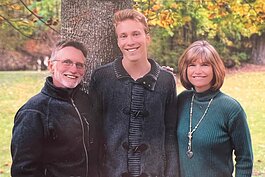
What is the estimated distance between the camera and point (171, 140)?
2969 mm

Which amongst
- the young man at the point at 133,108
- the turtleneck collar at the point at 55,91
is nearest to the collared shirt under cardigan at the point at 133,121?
the young man at the point at 133,108

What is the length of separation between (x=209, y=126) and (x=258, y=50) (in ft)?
74.0

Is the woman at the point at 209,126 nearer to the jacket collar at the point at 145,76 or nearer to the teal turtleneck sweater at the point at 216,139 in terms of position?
the teal turtleneck sweater at the point at 216,139

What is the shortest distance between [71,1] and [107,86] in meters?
0.92

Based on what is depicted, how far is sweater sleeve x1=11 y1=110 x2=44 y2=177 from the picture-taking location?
2430mm

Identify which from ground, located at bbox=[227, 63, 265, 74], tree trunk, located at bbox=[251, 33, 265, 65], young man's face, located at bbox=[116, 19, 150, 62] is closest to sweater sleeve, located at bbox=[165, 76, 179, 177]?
young man's face, located at bbox=[116, 19, 150, 62]

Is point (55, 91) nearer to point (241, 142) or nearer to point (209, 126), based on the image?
point (209, 126)

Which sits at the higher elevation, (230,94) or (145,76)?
(145,76)

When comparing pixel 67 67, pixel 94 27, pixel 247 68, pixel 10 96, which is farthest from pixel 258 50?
pixel 67 67

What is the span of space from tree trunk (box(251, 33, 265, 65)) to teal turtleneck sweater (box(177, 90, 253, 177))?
73.2ft

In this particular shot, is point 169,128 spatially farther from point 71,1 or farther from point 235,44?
point 235,44

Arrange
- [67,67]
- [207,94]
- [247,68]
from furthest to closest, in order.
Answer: [247,68], [207,94], [67,67]

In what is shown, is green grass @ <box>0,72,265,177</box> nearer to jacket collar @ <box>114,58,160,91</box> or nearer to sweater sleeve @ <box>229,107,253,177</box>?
jacket collar @ <box>114,58,160,91</box>

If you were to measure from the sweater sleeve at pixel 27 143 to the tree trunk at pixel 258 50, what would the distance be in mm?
23064
